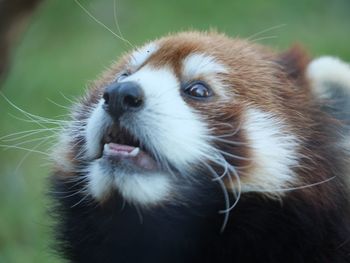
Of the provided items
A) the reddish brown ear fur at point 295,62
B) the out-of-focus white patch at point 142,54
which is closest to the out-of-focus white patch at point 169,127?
the out-of-focus white patch at point 142,54

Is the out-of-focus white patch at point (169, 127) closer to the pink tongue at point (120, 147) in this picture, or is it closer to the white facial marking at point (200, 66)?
the pink tongue at point (120, 147)

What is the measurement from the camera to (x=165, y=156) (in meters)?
2.65

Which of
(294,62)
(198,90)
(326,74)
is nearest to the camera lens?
(198,90)

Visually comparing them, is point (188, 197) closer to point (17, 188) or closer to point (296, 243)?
point (296, 243)

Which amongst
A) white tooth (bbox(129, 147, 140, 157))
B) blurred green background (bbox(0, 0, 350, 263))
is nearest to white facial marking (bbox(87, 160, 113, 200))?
white tooth (bbox(129, 147, 140, 157))

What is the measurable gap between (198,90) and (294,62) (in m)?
0.51

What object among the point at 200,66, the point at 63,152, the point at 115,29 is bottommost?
the point at 63,152

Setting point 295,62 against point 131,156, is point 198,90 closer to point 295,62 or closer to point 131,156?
point 131,156

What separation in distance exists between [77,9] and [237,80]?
452 cm

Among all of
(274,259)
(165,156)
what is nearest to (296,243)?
(274,259)

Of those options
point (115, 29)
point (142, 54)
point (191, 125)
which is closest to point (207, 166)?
point (191, 125)

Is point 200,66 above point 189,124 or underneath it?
above

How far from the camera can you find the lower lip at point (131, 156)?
8.73ft

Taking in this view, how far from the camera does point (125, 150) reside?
8.88 ft
